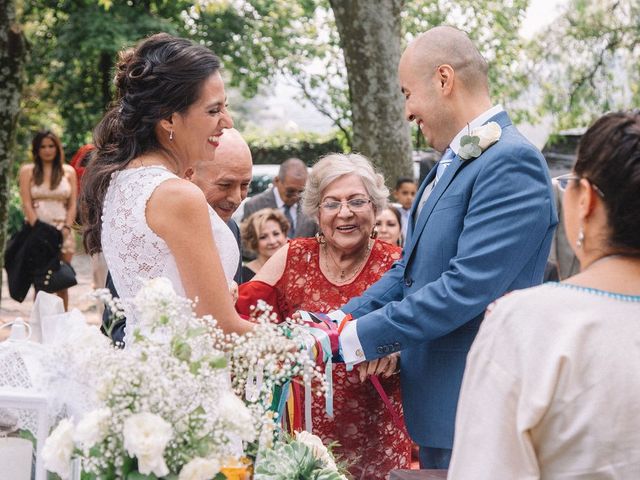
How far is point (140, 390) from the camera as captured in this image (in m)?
2.15

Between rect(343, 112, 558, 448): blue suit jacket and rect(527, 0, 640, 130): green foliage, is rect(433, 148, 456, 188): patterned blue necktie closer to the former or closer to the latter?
rect(343, 112, 558, 448): blue suit jacket

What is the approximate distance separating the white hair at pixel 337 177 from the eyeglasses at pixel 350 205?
5 cm

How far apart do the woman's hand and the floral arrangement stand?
152 centimetres

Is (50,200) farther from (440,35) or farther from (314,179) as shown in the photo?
(440,35)

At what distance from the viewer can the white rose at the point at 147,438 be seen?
208cm

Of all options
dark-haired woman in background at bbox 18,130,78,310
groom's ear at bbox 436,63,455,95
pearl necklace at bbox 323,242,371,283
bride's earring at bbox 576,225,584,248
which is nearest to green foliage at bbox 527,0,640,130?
dark-haired woman in background at bbox 18,130,78,310

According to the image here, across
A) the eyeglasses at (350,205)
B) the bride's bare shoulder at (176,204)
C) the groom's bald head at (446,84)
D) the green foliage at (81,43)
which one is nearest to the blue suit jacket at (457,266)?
the groom's bald head at (446,84)

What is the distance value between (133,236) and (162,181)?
0.19 metres

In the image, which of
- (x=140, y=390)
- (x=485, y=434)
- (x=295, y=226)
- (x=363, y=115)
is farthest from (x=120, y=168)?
(x=363, y=115)

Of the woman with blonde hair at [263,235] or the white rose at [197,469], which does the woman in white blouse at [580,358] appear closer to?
the white rose at [197,469]

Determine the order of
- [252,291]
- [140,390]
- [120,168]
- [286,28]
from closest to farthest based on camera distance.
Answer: [140,390] < [120,168] < [252,291] < [286,28]

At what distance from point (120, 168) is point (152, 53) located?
14.4 inches

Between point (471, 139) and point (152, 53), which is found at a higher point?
point (152, 53)

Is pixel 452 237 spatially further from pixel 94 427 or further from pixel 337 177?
pixel 94 427
